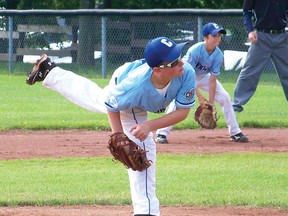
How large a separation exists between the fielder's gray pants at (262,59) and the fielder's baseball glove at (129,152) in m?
6.35

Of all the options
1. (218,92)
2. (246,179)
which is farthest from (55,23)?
(246,179)

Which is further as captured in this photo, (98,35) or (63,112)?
(98,35)

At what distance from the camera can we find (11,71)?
807 inches

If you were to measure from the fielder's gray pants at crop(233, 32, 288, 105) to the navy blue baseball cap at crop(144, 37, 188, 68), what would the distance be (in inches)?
247

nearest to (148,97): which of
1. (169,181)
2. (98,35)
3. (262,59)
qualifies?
(169,181)

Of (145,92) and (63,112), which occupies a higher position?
(145,92)

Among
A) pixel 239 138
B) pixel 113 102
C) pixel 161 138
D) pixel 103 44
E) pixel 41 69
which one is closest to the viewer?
pixel 113 102

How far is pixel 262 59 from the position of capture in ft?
38.6

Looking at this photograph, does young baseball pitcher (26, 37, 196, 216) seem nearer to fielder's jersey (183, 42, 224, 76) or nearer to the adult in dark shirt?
fielder's jersey (183, 42, 224, 76)

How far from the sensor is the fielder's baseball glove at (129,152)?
5.58 metres

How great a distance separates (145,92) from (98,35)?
1489cm

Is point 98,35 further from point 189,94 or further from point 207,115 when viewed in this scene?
point 189,94

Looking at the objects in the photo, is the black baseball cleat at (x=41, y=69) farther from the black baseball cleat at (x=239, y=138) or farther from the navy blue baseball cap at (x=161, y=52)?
the black baseball cleat at (x=239, y=138)

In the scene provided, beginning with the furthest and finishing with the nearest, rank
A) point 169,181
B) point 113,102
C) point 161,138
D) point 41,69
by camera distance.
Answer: point 161,138, point 169,181, point 41,69, point 113,102
